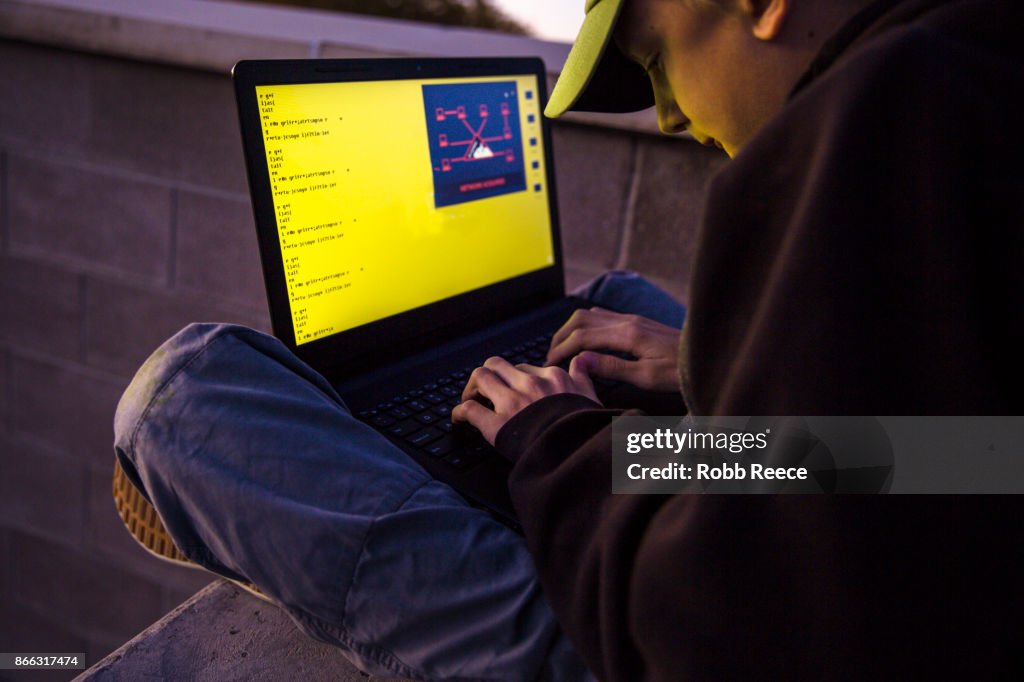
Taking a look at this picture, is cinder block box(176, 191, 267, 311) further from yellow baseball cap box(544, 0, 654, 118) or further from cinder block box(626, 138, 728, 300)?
yellow baseball cap box(544, 0, 654, 118)

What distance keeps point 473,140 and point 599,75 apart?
0.32 m

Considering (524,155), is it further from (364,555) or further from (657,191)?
(364,555)

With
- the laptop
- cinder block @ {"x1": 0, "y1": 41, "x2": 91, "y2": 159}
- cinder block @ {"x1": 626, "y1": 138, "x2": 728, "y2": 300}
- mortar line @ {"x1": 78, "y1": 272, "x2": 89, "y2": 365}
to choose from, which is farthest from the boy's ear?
mortar line @ {"x1": 78, "y1": 272, "x2": 89, "y2": 365}

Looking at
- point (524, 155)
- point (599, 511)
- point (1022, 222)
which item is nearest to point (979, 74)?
point (1022, 222)

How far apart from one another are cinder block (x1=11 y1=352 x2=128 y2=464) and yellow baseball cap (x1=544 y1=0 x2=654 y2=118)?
5.63 feet

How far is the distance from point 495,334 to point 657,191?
2.03 feet

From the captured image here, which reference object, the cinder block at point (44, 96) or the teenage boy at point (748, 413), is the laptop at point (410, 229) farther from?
the cinder block at point (44, 96)

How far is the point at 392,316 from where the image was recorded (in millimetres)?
945

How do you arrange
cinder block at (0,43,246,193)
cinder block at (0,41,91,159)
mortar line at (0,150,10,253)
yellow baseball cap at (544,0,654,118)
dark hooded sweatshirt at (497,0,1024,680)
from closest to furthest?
dark hooded sweatshirt at (497,0,1024,680) < yellow baseball cap at (544,0,654,118) < cinder block at (0,43,246,193) < cinder block at (0,41,91,159) < mortar line at (0,150,10,253)

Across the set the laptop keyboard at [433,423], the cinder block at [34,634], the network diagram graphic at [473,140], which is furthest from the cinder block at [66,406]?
the laptop keyboard at [433,423]

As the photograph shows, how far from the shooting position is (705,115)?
607 millimetres

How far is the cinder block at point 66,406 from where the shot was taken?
83.9 inches

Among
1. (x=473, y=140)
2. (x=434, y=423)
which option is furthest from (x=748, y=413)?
(x=473, y=140)

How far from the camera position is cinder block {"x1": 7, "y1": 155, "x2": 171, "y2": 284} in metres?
1.94
